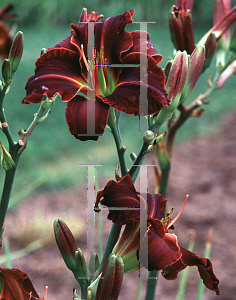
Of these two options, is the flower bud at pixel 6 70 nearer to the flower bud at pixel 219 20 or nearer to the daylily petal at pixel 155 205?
the daylily petal at pixel 155 205

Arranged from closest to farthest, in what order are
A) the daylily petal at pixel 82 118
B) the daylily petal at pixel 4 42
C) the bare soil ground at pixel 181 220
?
the daylily petal at pixel 82 118
the daylily petal at pixel 4 42
the bare soil ground at pixel 181 220

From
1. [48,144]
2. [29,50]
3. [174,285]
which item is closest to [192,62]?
[174,285]

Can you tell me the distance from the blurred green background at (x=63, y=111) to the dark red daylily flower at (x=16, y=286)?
93 cm

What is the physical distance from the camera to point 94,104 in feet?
0.80

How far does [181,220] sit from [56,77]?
117 cm

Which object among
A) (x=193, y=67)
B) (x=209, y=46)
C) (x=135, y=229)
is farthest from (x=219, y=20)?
(x=135, y=229)

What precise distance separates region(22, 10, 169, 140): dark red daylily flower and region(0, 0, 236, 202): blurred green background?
38.4 inches

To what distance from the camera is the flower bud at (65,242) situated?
0.29m

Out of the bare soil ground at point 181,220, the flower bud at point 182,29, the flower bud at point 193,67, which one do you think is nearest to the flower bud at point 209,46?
the flower bud at point 182,29

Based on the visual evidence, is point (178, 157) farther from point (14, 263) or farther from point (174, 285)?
point (14, 263)

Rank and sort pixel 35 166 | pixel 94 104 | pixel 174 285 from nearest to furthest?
1. pixel 94 104
2. pixel 174 285
3. pixel 35 166

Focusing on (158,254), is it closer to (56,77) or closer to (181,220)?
(56,77)

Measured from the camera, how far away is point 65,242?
0.29 meters

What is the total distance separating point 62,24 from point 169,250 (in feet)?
7.18
